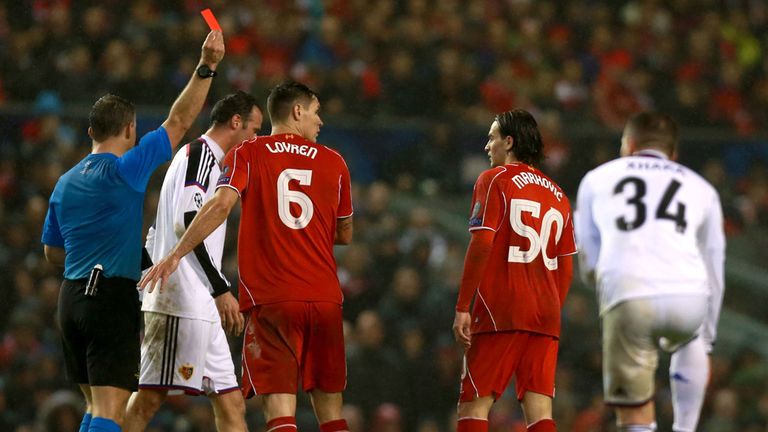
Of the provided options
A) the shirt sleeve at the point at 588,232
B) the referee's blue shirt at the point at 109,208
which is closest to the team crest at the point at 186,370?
the referee's blue shirt at the point at 109,208

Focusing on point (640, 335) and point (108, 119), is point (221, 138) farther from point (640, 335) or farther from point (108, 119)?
point (640, 335)

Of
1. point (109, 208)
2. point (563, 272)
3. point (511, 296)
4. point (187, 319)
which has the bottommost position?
point (187, 319)

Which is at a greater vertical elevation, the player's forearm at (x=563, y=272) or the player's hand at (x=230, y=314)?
the player's forearm at (x=563, y=272)

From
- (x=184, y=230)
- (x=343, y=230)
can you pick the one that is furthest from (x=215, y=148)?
(x=343, y=230)

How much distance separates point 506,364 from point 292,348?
126 centimetres

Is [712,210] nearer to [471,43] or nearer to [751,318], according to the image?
[751,318]

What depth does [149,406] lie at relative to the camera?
7.01m

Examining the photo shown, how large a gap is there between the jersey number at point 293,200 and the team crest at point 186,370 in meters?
1.14

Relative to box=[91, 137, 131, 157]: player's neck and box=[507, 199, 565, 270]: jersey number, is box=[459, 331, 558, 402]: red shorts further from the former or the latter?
box=[91, 137, 131, 157]: player's neck

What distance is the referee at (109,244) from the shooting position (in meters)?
6.50

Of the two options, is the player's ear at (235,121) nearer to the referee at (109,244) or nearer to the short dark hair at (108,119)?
the referee at (109,244)

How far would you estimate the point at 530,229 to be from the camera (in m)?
6.73

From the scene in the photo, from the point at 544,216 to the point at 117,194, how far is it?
7.97 ft

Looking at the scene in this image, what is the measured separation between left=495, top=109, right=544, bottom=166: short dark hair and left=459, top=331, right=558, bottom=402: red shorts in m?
1.06
